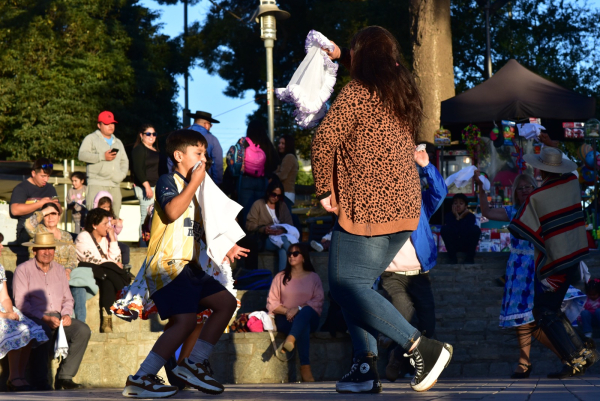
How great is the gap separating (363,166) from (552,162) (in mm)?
3255

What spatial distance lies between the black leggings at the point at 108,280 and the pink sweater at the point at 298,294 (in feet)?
6.20

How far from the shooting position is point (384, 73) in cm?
464

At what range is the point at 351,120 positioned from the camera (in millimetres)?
4578

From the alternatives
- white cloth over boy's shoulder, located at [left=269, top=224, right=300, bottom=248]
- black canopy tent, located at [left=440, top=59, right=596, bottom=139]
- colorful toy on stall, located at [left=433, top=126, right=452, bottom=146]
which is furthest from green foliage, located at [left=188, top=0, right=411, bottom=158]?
white cloth over boy's shoulder, located at [left=269, top=224, right=300, bottom=248]

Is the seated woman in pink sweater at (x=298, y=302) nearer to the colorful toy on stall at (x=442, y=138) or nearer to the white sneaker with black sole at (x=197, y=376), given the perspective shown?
the white sneaker with black sole at (x=197, y=376)

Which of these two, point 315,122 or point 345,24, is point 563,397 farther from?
point 345,24

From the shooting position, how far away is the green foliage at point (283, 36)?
2506 centimetres

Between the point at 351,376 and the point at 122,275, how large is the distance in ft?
20.2

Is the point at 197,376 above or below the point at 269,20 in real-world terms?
below

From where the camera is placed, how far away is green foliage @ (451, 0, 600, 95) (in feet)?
86.6

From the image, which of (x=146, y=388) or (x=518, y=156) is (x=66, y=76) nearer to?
(x=518, y=156)

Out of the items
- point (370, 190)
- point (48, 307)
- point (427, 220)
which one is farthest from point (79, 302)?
point (370, 190)

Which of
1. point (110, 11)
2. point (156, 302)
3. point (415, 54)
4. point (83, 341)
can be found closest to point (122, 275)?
point (83, 341)

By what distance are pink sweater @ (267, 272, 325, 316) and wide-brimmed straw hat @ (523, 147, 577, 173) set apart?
3060 millimetres
